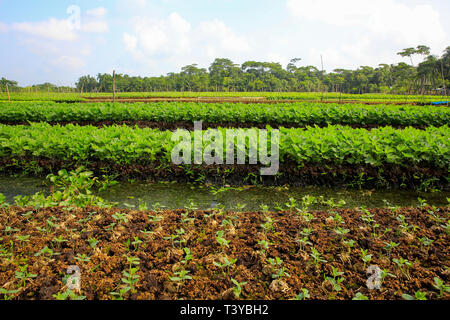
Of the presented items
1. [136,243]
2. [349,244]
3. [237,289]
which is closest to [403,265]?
[349,244]

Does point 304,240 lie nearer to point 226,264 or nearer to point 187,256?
point 226,264

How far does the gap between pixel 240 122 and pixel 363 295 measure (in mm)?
10731

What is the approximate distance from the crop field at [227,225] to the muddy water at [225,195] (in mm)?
126

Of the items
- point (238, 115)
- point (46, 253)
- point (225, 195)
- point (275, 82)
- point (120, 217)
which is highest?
point (275, 82)

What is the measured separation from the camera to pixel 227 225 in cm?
329

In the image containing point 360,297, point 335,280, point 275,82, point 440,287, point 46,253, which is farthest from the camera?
Result: point 275,82

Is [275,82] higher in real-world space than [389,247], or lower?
higher

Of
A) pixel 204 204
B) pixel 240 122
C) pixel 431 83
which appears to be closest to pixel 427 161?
pixel 204 204

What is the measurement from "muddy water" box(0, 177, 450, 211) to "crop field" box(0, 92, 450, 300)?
0.13 m

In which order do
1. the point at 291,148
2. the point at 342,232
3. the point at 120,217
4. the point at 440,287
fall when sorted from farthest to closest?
the point at 291,148
the point at 120,217
the point at 342,232
the point at 440,287

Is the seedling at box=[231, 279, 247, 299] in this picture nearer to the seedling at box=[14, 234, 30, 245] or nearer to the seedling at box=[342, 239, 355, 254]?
the seedling at box=[342, 239, 355, 254]

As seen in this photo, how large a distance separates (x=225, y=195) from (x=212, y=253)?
8.52ft

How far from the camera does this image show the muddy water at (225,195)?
502cm
